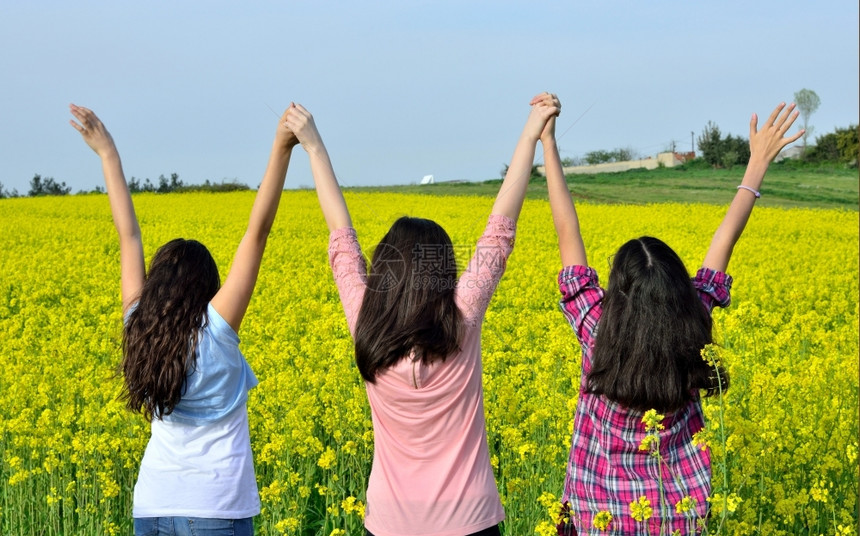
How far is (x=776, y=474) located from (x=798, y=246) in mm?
12246

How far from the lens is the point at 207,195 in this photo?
29.6 metres

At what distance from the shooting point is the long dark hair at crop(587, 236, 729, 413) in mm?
2209

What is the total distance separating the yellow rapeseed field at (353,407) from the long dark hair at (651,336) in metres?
0.27

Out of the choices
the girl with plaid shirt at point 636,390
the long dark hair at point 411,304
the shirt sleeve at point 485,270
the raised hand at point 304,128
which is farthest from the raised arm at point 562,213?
the raised hand at point 304,128

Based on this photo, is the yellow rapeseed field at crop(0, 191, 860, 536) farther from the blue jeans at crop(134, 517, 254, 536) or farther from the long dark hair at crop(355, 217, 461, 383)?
the long dark hair at crop(355, 217, 461, 383)

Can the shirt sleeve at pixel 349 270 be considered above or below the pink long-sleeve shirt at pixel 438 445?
above

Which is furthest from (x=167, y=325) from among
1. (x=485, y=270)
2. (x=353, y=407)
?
(x=353, y=407)

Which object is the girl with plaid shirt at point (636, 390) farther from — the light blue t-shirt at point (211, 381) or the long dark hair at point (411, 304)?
the light blue t-shirt at point (211, 381)

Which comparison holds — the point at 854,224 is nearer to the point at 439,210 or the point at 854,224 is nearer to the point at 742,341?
the point at 439,210

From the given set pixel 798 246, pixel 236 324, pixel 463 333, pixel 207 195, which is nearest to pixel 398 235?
pixel 463 333

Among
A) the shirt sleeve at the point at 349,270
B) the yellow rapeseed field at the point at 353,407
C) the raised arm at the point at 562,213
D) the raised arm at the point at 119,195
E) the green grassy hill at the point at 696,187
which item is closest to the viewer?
the shirt sleeve at the point at 349,270

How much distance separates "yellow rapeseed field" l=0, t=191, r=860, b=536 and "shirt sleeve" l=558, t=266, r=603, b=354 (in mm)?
445

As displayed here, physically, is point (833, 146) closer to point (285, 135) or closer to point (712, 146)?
point (712, 146)

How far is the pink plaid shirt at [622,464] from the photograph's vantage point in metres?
2.31
